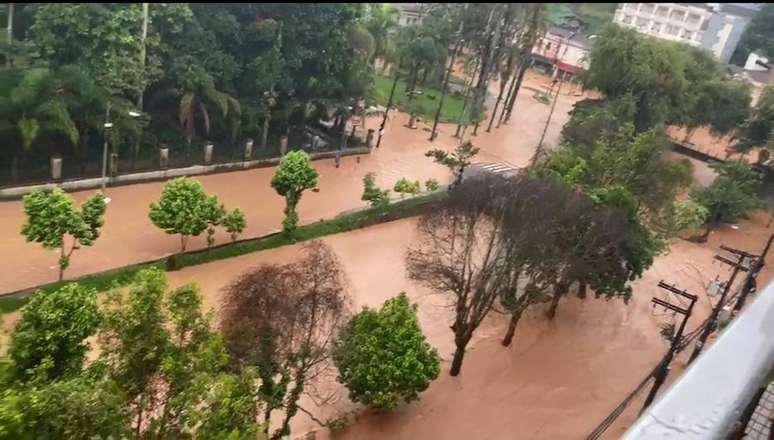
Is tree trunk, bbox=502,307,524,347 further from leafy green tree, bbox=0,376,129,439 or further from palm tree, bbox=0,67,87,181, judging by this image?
palm tree, bbox=0,67,87,181

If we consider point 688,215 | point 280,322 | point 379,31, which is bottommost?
point 688,215

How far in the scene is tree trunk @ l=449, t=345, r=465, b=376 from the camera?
22.0 feet

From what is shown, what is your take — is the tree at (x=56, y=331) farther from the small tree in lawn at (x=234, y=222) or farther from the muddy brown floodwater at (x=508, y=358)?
the small tree in lawn at (x=234, y=222)

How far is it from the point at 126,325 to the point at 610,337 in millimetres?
5740

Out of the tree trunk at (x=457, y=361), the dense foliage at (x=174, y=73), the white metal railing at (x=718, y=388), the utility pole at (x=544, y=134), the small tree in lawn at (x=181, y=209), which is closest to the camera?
the white metal railing at (x=718, y=388)

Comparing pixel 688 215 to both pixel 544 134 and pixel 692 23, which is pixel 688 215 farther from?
pixel 692 23

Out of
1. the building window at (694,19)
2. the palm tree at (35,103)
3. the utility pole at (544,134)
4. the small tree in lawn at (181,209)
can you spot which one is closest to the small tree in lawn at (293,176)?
the small tree in lawn at (181,209)

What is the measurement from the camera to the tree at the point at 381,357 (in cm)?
559

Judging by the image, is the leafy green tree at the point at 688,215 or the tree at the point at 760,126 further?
the tree at the point at 760,126

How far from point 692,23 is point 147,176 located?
17196 mm

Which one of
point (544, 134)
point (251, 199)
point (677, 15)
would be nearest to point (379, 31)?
point (544, 134)

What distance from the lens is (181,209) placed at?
24.1ft

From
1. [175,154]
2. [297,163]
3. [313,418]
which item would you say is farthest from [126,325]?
[175,154]

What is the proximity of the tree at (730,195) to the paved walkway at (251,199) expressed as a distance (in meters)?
3.56
